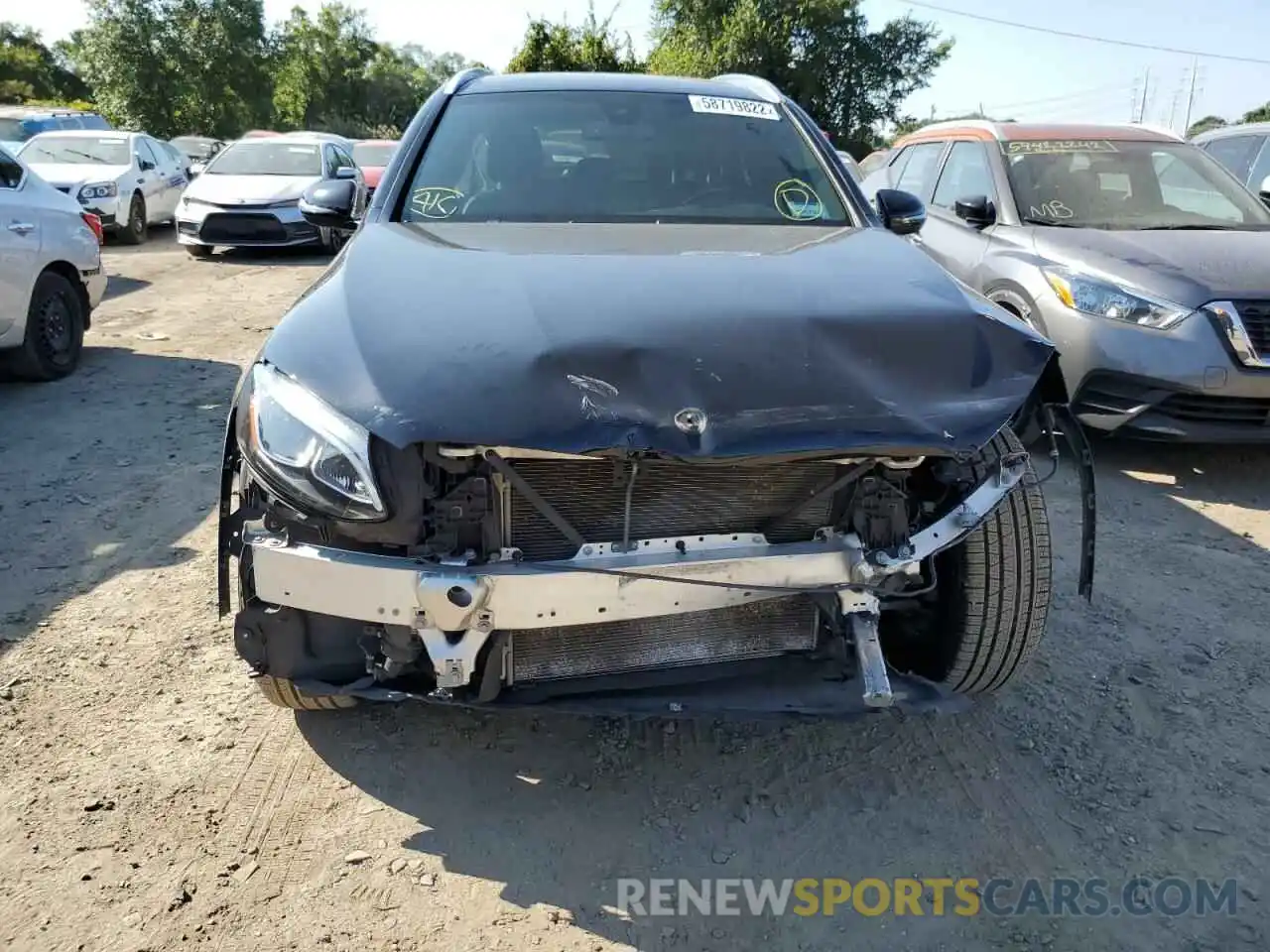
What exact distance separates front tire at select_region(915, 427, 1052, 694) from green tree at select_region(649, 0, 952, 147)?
99.4 feet

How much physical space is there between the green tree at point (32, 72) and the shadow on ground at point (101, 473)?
132ft

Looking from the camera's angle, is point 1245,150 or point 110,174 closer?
point 1245,150

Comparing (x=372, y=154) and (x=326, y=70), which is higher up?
(x=326, y=70)

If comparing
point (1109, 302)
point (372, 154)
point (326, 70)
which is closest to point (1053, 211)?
point (1109, 302)

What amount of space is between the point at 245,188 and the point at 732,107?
32.2 feet

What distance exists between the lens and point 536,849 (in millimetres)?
2359

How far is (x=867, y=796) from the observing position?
8.48 ft

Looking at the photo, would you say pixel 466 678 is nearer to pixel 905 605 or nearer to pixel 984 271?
pixel 905 605

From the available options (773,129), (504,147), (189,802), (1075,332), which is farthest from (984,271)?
(189,802)

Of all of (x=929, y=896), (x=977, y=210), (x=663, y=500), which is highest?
(x=977, y=210)

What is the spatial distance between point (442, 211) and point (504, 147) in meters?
0.42

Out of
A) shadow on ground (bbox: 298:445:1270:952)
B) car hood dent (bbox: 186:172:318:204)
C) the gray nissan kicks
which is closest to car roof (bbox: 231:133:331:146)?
car hood dent (bbox: 186:172:318:204)

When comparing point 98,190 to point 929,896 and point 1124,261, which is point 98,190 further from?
A: point 929,896

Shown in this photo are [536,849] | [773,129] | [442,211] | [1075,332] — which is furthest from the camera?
[1075,332]
